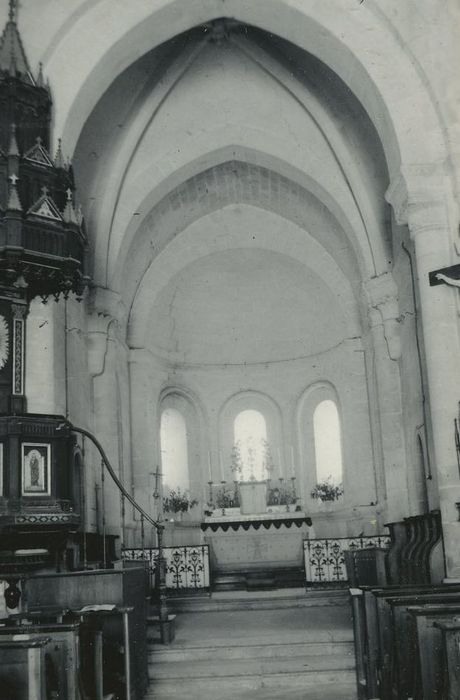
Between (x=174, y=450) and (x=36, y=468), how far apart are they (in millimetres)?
11939

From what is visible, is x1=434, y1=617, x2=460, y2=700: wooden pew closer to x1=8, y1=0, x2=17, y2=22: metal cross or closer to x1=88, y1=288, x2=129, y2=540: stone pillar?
x1=8, y1=0, x2=17, y2=22: metal cross

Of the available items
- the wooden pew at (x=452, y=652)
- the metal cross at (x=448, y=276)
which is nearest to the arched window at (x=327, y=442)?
the metal cross at (x=448, y=276)

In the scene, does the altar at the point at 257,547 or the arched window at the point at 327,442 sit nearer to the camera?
the altar at the point at 257,547

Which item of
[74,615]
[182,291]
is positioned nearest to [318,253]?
[182,291]

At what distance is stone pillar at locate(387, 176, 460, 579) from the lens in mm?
10039

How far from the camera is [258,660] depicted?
907 centimetres

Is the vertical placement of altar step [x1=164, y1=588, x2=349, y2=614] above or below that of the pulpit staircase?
above

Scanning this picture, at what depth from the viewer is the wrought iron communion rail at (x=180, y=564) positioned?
1353cm

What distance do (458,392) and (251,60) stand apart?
807cm

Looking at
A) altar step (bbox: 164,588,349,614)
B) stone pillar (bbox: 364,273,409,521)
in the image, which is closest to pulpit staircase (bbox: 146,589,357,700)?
altar step (bbox: 164,588,349,614)

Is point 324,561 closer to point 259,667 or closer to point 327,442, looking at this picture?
point 259,667

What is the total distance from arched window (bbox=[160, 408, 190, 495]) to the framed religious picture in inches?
446

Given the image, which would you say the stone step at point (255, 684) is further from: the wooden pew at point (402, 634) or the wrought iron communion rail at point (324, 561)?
the wrought iron communion rail at point (324, 561)

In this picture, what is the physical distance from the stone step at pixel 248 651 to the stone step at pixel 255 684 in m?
0.45
